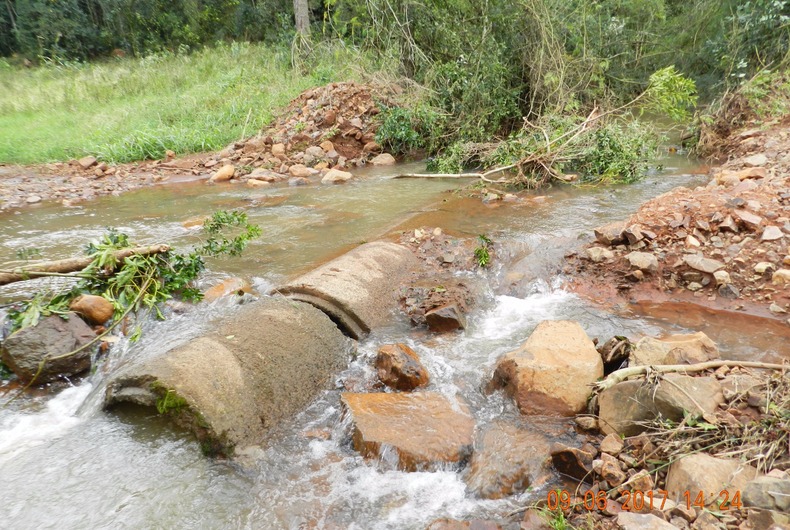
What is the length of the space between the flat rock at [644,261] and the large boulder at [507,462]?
7.55ft

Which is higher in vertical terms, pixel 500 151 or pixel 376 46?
pixel 376 46

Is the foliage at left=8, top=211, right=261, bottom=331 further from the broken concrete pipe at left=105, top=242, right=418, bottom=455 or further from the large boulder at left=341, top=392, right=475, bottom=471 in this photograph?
the large boulder at left=341, top=392, right=475, bottom=471

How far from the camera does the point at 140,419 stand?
3.11 metres

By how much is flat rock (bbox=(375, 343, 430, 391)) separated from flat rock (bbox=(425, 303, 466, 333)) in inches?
24.2

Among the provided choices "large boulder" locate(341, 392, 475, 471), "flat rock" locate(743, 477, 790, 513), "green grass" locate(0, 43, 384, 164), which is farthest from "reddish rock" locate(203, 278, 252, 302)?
"green grass" locate(0, 43, 384, 164)

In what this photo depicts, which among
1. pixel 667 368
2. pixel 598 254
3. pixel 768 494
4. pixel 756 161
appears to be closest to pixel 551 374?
pixel 667 368

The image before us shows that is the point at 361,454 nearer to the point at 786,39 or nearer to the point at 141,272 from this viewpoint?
the point at 141,272

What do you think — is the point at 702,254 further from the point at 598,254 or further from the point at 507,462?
the point at 507,462

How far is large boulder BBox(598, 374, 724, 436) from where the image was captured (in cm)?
266

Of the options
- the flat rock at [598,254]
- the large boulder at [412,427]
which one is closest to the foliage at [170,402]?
the large boulder at [412,427]

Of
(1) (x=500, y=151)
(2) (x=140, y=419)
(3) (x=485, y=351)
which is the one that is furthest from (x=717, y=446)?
(1) (x=500, y=151)

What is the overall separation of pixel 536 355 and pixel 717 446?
105 centimetres

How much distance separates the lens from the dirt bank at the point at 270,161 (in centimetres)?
859
